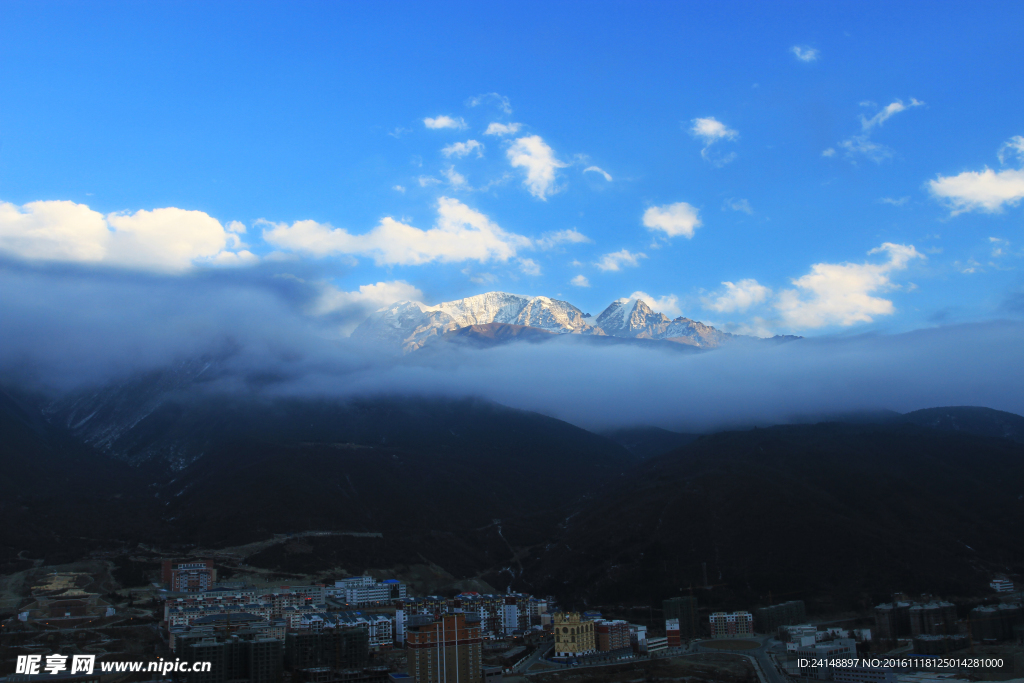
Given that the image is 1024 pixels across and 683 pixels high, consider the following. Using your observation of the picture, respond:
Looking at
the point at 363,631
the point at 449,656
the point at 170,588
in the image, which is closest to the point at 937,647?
the point at 449,656

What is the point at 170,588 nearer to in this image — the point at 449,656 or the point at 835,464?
the point at 449,656

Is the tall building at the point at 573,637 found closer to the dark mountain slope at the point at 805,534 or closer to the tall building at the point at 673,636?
the tall building at the point at 673,636

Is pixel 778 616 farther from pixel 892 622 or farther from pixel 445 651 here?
pixel 445 651

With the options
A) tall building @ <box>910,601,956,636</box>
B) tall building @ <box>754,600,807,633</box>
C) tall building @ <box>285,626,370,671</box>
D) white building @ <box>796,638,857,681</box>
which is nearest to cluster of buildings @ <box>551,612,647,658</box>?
tall building @ <box>754,600,807,633</box>

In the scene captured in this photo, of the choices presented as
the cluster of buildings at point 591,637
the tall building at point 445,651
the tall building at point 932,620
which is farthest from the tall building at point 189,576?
the tall building at point 932,620

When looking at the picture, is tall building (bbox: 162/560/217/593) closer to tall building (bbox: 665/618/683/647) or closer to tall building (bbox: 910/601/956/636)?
tall building (bbox: 665/618/683/647)
